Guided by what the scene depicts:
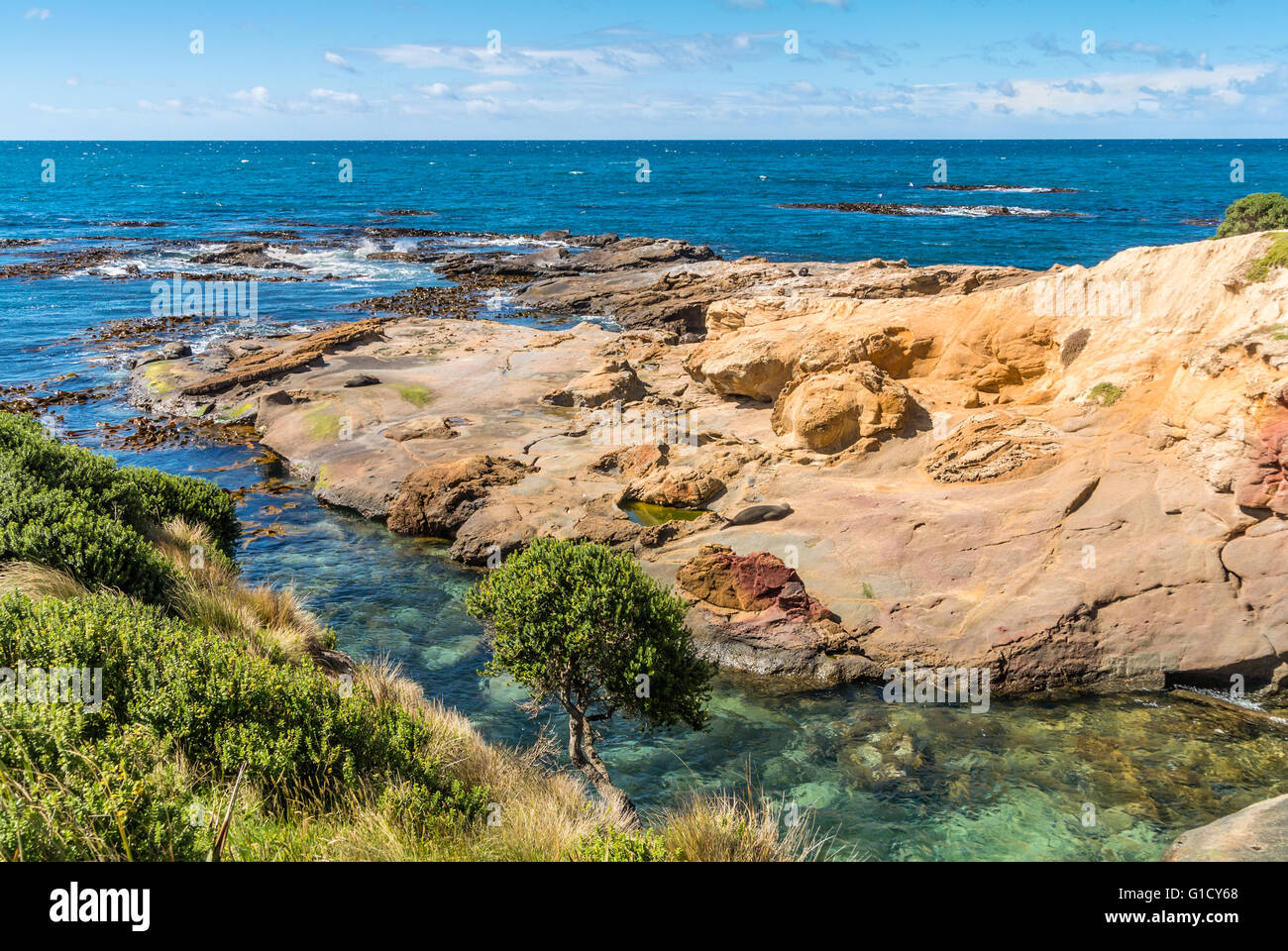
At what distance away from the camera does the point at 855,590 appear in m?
16.5

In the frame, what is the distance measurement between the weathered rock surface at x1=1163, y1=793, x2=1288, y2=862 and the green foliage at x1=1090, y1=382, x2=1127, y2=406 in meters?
9.90

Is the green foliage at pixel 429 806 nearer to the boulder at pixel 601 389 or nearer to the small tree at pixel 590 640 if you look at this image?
the small tree at pixel 590 640

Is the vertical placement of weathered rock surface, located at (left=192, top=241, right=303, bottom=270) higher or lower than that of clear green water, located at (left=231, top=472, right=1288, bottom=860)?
higher

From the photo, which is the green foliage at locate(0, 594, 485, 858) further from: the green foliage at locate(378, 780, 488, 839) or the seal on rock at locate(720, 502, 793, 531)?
the seal on rock at locate(720, 502, 793, 531)

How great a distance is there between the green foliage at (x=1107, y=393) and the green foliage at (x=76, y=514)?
17884 millimetres

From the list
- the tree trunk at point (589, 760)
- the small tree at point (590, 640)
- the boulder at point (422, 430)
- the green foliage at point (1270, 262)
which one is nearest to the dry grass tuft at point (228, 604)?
the small tree at point (590, 640)

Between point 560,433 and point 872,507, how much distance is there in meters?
10.6

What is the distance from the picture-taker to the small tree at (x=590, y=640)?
11.0 metres

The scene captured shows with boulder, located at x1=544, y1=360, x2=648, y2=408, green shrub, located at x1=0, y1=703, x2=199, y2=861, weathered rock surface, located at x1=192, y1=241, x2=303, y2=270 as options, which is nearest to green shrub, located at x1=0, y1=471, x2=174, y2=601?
green shrub, located at x1=0, y1=703, x2=199, y2=861

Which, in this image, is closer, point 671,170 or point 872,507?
point 872,507

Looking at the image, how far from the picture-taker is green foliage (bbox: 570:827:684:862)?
6977 mm

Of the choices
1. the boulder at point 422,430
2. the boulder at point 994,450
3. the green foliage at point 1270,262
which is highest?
the green foliage at point 1270,262
